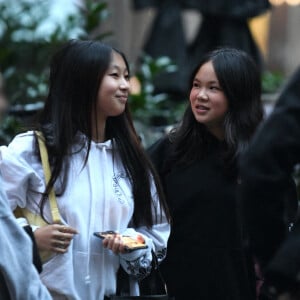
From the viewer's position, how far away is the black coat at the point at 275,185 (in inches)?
115

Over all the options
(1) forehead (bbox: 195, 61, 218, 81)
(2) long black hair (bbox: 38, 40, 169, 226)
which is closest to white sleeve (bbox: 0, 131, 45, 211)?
(2) long black hair (bbox: 38, 40, 169, 226)

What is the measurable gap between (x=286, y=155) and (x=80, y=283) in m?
1.46

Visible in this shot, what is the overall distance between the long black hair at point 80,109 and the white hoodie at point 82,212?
9 centimetres

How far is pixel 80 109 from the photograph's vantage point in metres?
4.29

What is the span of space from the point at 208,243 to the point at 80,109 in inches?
38.3

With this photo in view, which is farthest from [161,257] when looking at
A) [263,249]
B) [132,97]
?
[132,97]

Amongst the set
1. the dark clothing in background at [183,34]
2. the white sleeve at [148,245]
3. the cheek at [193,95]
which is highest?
the dark clothing in background at [183,34]

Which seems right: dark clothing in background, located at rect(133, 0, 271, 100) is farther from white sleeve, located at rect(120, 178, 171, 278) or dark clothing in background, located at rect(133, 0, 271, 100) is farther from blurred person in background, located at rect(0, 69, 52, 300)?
blurred person in background, located at rect(0, 69, 52, 300)

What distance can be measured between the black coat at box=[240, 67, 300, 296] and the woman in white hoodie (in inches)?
43.9

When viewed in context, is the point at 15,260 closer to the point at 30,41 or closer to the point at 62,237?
the point at 62,237

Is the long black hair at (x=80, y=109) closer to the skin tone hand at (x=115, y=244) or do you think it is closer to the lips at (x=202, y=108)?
the skin tone hand at (x=115, y=244)

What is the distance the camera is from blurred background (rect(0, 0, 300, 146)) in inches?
322

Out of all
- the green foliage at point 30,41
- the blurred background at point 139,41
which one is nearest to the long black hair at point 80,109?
the blurred background at point 139,41

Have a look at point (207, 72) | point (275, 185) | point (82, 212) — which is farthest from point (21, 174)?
point (275, 185)
